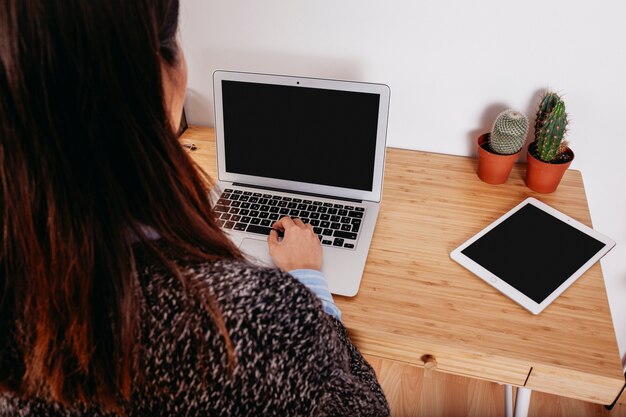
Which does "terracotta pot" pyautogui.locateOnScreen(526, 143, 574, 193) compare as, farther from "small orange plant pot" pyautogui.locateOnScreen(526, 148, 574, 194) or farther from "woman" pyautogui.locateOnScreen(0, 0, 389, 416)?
"woman" pyautogui.locateOnScreen(0, 0, 389, 416)

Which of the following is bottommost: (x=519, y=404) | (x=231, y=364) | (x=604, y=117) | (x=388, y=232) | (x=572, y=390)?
(x=519, y=404)

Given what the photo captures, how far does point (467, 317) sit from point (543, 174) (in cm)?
41

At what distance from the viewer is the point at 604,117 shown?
1.12m

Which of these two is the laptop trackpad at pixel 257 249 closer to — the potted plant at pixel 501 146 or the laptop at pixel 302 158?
the laptop at pixel 302 158

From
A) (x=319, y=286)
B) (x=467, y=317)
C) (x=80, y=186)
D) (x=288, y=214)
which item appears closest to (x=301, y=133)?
(x=288, y=214)

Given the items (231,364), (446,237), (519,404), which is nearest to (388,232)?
(446,237)

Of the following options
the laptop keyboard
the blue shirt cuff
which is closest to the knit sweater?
the blue shirt cuff

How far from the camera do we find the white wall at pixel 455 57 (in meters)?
1.05

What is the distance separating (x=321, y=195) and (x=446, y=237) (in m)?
0.28

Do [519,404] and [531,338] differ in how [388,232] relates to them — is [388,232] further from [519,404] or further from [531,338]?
[519,404]

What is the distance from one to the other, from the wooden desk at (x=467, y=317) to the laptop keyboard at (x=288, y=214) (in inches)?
2.3

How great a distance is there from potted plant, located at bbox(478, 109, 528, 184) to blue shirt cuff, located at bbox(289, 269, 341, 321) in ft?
1.60

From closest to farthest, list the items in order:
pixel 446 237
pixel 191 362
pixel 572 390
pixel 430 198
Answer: pixel 191 362
pixel 572 390
pixel 446 237
pixel 430 198

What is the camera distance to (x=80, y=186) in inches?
20.5
